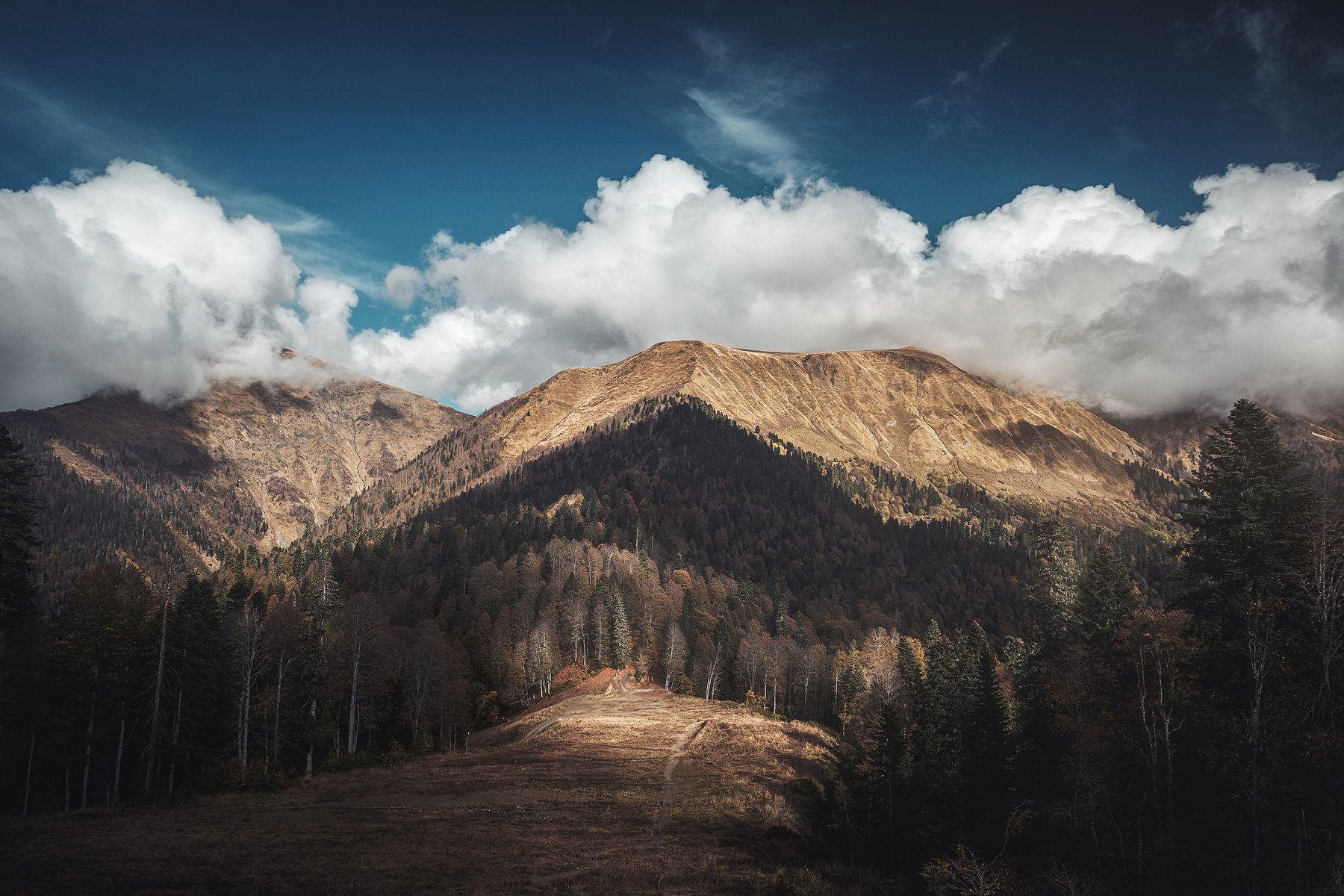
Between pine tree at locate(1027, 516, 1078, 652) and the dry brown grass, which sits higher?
pine tree at locate(1027, 516, 1078, 652)

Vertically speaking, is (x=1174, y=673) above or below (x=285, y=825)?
above

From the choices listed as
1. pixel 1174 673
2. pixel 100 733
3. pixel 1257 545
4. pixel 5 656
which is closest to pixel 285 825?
pixel 5 656

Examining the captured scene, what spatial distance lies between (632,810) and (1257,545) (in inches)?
1306

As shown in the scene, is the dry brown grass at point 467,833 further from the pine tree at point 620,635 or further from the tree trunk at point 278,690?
the pine tree at point 620,635

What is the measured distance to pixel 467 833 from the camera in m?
32.2

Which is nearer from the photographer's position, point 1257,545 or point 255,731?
point 1257,545

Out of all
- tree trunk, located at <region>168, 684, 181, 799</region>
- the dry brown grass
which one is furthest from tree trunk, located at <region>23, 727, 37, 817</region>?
the dry brown grass

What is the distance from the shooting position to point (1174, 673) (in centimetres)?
3117

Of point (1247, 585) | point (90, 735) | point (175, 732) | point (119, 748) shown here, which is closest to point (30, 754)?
point (90, 735)

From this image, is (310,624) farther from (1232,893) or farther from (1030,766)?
(1232,893)

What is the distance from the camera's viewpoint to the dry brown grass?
2369 cm

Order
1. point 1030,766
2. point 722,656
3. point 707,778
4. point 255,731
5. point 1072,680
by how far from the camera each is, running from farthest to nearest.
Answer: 1. point 722,656
2. point 255,731
3. point 707,778
4. point 1030,766
5. point 1072,680

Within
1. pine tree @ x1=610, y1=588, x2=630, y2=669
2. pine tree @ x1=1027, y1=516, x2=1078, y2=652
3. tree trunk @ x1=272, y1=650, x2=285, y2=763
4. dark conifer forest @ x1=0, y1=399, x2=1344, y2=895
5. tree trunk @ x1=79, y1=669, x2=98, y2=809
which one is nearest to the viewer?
dark conifer forest @ x1=0, y1=399, x2=1344, y2=895

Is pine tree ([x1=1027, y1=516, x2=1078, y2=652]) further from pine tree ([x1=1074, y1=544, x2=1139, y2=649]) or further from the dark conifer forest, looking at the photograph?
pine tree ([x1=1074, y1=544, x2=1139, y2=649])
